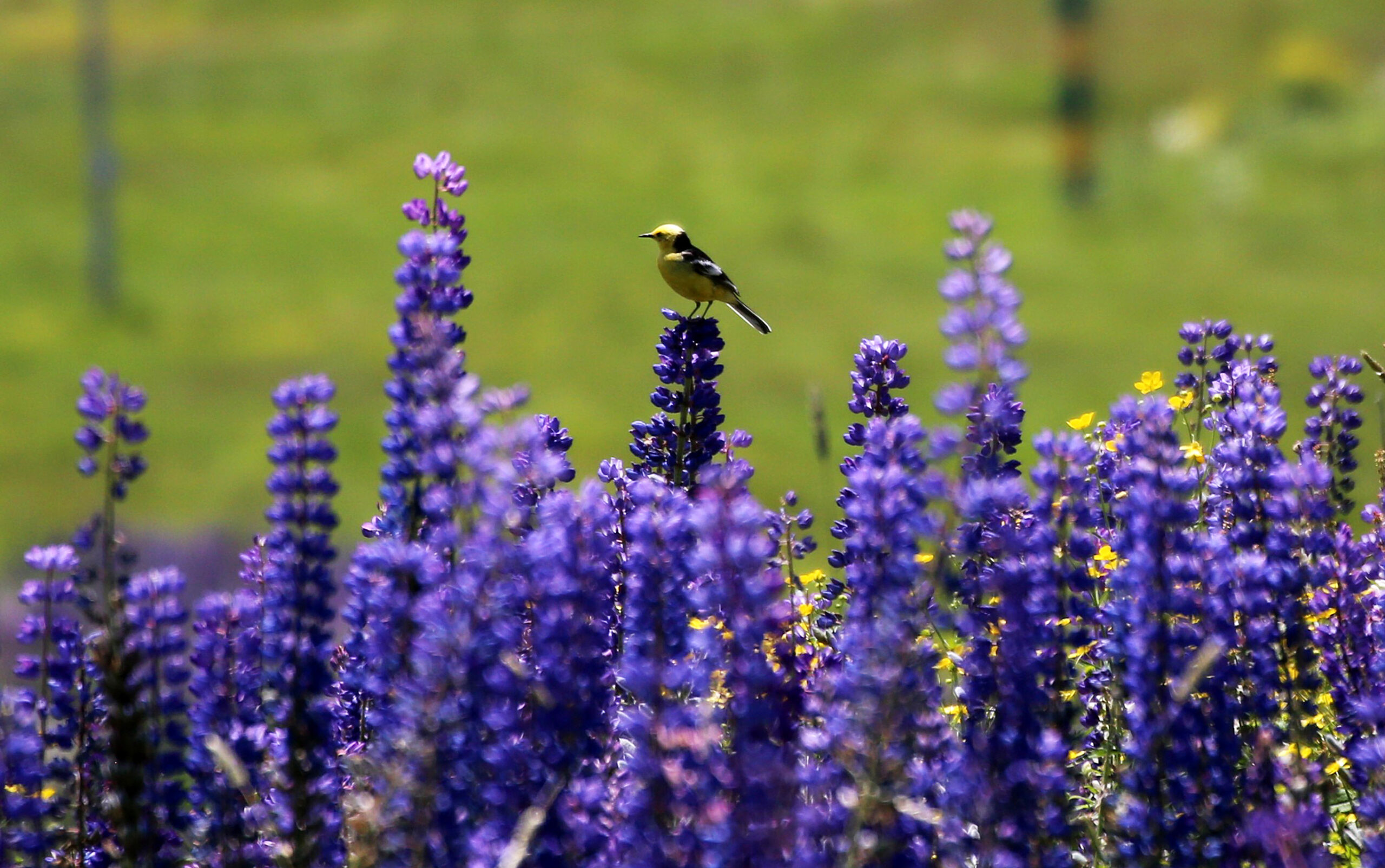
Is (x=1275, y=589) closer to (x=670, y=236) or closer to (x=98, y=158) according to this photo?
(x=670, y=236)

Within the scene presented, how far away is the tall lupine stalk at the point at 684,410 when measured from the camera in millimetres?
3729

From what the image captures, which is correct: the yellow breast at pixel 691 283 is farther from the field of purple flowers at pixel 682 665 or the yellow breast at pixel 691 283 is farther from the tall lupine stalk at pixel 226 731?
the tall lupine stalk at pixel 226 731

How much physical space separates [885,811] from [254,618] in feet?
3.79

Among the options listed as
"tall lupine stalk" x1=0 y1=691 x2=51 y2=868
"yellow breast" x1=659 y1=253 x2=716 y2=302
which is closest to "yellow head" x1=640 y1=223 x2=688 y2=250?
"yellow breast" x1=659 y1=253 x2=716 y2=302

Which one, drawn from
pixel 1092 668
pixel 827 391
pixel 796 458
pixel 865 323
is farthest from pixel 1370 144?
pixel 1092 668

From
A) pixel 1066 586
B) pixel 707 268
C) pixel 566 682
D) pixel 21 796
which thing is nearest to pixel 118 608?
pixel 21 796

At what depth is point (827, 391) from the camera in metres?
26.5

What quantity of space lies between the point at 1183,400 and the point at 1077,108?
1364 inches

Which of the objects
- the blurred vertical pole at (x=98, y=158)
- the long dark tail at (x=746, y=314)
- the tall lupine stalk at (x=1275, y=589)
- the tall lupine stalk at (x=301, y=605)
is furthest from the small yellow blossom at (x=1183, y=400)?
the blurred vertical pole at (x=98, y=158)

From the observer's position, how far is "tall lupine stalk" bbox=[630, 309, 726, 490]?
373 centimetres

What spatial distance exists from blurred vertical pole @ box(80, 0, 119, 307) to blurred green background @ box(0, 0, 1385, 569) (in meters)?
0.51

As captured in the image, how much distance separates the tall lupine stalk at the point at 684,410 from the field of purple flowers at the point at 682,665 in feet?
2.40

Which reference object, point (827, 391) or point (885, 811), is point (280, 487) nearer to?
point (885, 811)

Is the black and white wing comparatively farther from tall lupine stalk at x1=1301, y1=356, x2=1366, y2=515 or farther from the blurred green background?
the blurred green background
